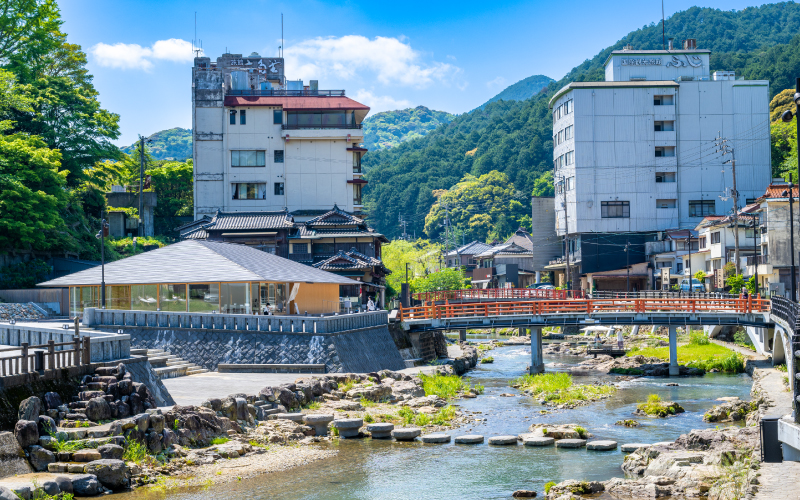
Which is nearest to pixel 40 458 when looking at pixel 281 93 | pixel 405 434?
pixel 405 434

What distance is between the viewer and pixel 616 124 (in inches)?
3120

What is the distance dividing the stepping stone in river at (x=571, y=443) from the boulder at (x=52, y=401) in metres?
14.8

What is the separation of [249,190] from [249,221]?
7.91m

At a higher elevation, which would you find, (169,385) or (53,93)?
(53,93)

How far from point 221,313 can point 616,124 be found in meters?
52.5

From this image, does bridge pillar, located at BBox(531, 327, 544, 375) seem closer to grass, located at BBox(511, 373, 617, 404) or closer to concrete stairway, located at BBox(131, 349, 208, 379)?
grass, located at BBox(511, 373, 617, 404)

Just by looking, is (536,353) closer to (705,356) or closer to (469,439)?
(705,356)

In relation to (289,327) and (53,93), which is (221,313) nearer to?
→ (289,327)

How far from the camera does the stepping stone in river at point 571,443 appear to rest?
25.4 metres

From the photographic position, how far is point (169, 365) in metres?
34.4

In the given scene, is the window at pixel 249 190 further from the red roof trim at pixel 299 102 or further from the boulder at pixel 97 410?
the boulder at pixel 97 410

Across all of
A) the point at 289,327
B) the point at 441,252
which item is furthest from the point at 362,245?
the point at 441,252

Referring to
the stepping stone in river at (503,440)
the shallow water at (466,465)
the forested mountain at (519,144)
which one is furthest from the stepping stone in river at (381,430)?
the forested mountain at (519,144)

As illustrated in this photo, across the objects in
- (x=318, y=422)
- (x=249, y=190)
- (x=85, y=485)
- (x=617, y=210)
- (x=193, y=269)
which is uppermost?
(x=249, y=190)
